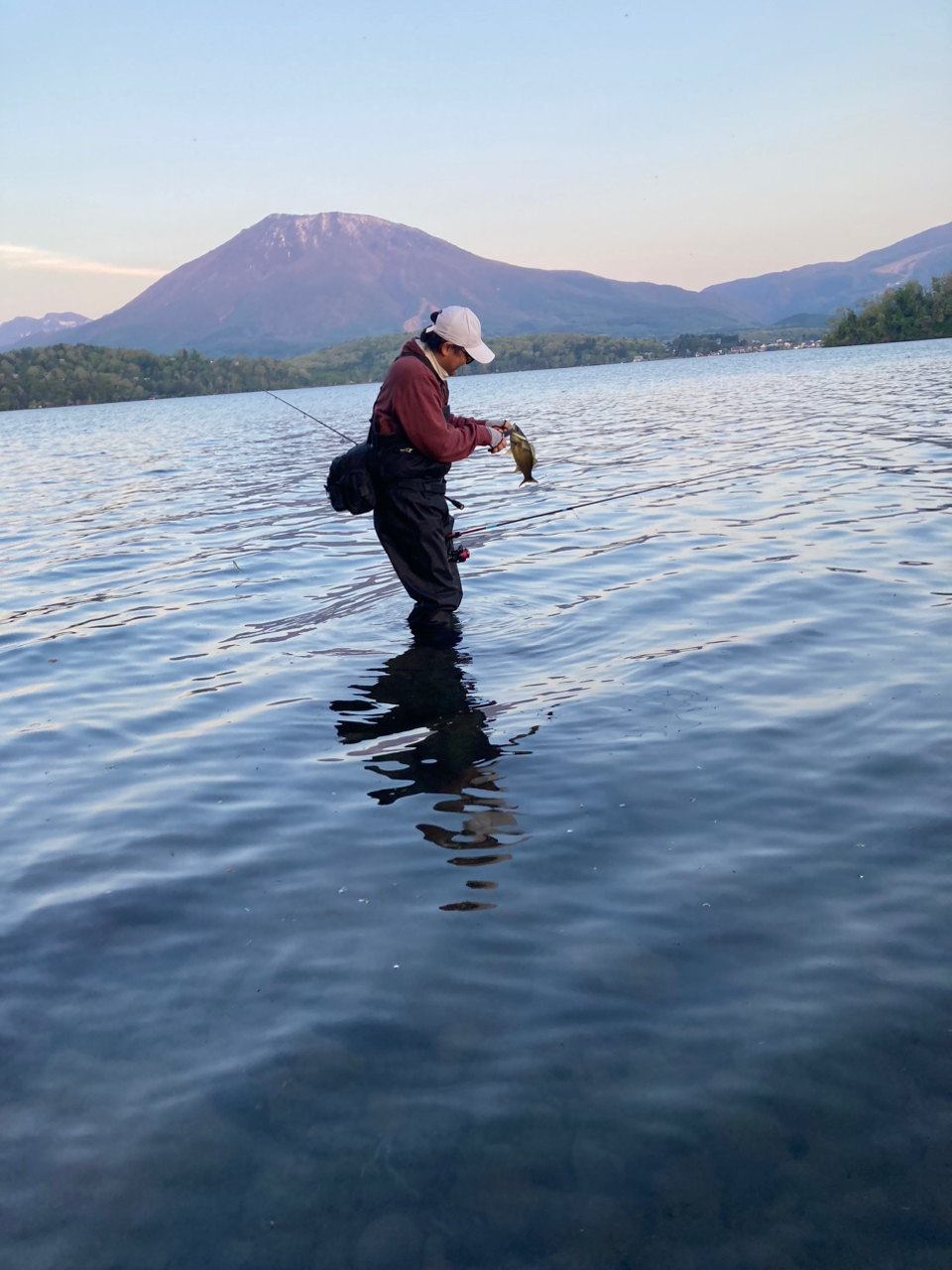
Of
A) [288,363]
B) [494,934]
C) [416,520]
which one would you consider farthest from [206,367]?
[494,934]

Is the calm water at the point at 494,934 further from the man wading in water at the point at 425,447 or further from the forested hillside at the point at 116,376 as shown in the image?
the forested hillside at the point at 116,376

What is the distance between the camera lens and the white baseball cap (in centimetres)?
817

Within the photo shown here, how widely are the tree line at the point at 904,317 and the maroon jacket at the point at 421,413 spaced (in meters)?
131

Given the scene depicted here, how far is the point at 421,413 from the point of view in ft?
27.1

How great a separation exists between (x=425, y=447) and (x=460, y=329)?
37.5 inches

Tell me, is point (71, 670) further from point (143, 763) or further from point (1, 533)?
point (1, 533)

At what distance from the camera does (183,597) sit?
12586 millimetres

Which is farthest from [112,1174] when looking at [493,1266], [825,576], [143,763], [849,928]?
[825,576]

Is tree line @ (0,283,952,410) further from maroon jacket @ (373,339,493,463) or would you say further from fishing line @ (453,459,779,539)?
maroon jacket @ (373,339,493,463)

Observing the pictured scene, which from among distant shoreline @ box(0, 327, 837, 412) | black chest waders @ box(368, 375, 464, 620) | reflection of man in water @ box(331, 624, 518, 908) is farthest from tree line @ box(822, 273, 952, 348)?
reflection of man in water @ box(331, 624, 518, 908)

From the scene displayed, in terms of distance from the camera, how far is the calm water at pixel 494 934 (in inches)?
119

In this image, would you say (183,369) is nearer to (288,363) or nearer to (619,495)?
(288,363)

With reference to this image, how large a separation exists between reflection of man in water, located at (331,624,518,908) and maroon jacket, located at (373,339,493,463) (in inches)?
69.7

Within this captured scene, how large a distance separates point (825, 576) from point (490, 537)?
249 inches
